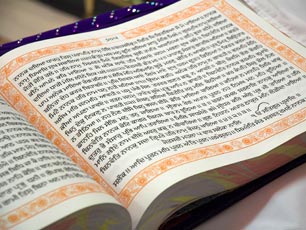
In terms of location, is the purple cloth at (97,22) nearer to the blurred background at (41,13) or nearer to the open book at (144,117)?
the open book at (144,117)

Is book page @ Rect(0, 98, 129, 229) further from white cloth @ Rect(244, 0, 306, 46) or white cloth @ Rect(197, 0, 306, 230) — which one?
white cloth @ Rect(244, 0, 306, 46)

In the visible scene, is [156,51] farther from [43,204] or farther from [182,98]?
[43,204]

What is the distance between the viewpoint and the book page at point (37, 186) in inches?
10.6

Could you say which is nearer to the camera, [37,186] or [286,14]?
[37,186]

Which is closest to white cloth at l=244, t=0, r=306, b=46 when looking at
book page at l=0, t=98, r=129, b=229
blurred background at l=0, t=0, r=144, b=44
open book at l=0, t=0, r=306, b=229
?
open book at l=0, t=0, r=306, b=229

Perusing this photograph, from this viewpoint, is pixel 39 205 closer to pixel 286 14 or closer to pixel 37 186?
pixel 37 186

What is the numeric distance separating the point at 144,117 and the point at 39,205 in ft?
0.37

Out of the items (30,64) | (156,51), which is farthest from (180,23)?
(30,64)

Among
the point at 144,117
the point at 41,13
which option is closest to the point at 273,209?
the point at 144,117

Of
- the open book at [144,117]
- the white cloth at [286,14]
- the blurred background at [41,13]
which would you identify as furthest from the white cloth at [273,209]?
the blurred background at [41,13]

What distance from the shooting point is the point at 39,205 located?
270 mm

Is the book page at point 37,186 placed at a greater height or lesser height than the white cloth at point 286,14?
lesser

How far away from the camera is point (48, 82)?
377 millimetres

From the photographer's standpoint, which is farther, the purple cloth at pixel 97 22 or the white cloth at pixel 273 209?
the purple cloth at pixel 97 22
